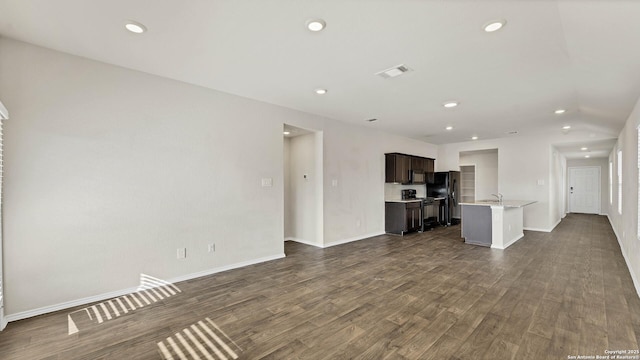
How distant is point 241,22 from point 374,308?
9.71 feet

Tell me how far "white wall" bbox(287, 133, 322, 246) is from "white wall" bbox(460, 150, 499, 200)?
6591 millimetres

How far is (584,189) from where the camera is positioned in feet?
37.6

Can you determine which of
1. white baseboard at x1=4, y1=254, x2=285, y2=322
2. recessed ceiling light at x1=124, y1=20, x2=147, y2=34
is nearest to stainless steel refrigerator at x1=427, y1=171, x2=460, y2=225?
white baseboard at x1=4, y1=254, x2=285, y2=322

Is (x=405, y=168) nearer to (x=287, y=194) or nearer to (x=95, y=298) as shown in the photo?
(x=287, y=194)

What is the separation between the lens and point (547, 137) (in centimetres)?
711

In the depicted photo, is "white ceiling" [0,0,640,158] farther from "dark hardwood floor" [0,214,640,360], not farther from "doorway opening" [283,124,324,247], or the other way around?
"dark hardwood floor" [0,214,640,360]

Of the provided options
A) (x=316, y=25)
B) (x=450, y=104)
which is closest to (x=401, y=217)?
(x=450, y=104)

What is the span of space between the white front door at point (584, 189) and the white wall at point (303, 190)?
1257 cm

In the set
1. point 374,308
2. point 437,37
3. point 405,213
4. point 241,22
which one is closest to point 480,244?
point 405,213

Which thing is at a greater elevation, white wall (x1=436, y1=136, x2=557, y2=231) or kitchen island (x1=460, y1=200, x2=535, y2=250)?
white wall (x1=436, y1=136, x2=557, y2=231)

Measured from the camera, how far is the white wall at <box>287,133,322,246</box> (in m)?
5.62

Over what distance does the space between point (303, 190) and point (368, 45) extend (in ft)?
12.1

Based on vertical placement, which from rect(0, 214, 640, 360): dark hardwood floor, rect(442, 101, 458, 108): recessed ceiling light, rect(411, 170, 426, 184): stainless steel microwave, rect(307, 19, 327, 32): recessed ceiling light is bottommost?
rect(0, 214, 640, 360): dark hardwood floor

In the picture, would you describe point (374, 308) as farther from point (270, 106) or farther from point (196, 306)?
point (270, 106)
